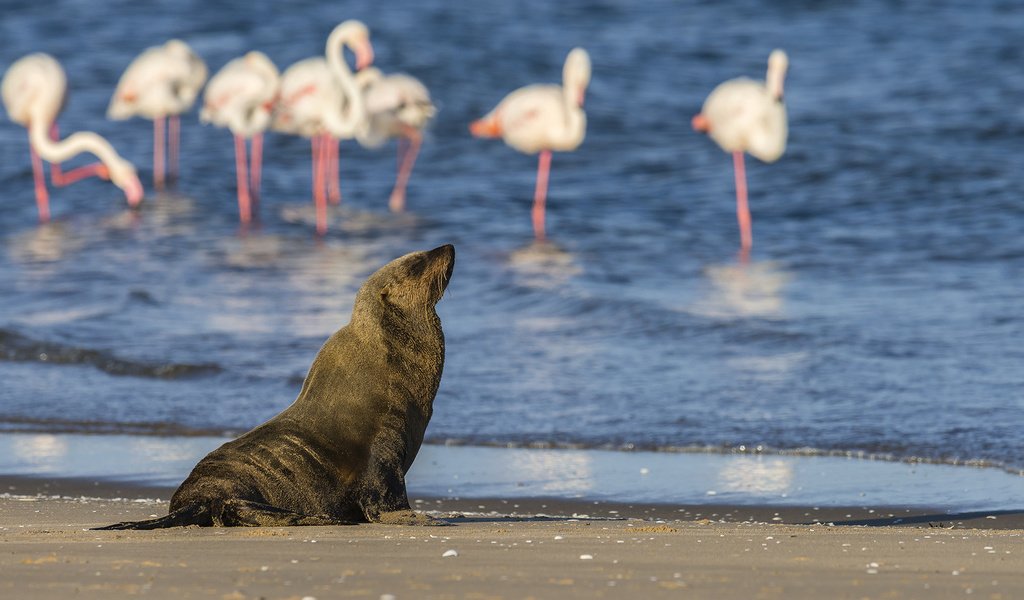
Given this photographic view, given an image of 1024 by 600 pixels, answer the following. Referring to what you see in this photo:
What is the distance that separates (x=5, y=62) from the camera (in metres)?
27.8

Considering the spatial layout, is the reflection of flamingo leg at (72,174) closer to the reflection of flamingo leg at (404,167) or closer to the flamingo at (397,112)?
the flamingo at (397,112)

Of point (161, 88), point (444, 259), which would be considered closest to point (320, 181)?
point (161, 88)

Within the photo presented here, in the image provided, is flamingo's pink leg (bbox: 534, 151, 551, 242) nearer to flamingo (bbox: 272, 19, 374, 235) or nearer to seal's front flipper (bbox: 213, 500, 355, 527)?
flamingo (bbox: 272, 19, 374, 235)

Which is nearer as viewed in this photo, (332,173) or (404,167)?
(404,167)

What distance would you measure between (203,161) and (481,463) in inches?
584

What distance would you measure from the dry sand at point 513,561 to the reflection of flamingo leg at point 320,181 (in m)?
11.9

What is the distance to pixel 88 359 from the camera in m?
11.4

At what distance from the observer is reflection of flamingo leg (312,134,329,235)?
18.2 meters

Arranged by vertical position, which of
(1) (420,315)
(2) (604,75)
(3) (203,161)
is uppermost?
(2) (604,75)

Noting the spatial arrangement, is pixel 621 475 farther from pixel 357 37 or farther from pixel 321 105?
pixel 357 37

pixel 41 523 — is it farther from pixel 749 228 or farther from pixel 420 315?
pixel 749 228

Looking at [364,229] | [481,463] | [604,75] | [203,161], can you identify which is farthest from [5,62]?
[481,463]

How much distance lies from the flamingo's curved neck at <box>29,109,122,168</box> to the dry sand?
13.4 m

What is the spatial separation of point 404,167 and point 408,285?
44.6 ft
